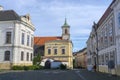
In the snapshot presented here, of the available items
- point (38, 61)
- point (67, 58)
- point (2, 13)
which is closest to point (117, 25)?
point (2, 13)

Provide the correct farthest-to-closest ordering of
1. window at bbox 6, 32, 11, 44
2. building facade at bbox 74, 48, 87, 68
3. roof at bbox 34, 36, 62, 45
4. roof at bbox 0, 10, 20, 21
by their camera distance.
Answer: roof at bbox 34, 36, 62, 45
building facade at bbox 74, 48, 87, 68
roof at bbox 0, 10, 20, 21
window at bbox 6, 32, 11, 44

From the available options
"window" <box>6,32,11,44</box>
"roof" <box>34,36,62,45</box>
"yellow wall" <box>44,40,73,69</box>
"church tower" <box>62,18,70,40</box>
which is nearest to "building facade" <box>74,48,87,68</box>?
"yellow wall" <box>44,40,73,69</box>

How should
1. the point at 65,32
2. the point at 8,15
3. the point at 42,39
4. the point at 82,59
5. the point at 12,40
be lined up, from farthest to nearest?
the point at 42,39
the point at 82,59
the point at 65,32
the point at 8,15
the point at 12,40

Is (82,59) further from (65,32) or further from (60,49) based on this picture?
(60,49)

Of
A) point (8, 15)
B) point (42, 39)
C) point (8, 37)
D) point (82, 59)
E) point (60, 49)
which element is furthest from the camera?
point (42, 39)

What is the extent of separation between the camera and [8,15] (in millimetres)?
57156

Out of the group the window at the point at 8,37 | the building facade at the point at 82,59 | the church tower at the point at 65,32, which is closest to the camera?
the window at the point at 8,37

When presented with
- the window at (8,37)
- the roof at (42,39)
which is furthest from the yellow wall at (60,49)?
the window at (8,37)

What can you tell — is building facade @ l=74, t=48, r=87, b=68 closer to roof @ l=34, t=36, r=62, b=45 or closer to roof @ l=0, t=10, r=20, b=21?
roof @ l=34, t=36, r=62, b=45

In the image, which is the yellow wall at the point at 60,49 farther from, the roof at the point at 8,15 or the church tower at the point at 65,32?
the roof at the point at 8,15

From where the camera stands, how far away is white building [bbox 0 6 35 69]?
5375cm

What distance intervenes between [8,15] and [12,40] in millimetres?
6575

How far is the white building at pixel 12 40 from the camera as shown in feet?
176

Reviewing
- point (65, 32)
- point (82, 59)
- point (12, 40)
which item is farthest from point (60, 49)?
point (12, 40)
